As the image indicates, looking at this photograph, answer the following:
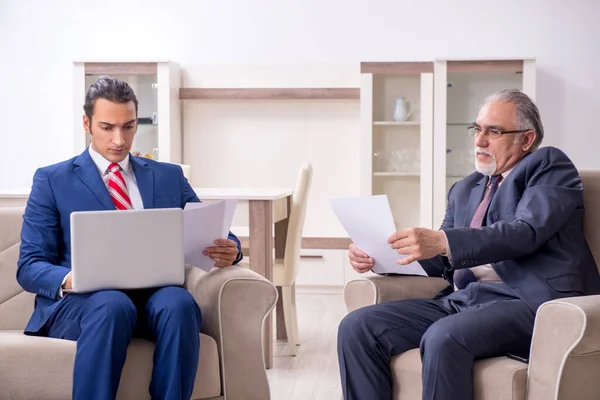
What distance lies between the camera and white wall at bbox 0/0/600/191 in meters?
5.79

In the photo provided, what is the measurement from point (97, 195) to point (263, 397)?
2.45 feet

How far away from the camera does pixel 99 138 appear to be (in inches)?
97.3

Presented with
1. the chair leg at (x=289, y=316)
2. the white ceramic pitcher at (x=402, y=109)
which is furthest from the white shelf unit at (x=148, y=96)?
the chair leg at (x=289, y=316)

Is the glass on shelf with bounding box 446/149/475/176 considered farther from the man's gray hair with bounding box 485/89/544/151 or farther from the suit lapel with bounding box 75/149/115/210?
the suit lapel with bounding box 75/149/115/210

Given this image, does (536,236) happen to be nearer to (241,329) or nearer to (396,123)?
(241,329)

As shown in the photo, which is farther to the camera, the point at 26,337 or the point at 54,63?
the point at 54,63

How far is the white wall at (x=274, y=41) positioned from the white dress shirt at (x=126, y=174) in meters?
3.46

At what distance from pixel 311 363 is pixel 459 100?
100.0 inches

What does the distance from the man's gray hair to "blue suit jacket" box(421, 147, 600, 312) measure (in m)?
0.14

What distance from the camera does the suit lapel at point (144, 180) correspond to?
253 cm

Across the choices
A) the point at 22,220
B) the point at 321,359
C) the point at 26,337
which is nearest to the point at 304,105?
the point at 321,359

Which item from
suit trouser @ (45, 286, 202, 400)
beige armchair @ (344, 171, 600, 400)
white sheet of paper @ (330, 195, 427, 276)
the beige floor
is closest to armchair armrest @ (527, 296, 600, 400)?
beige armchair @ (344, 171, 600, 400)

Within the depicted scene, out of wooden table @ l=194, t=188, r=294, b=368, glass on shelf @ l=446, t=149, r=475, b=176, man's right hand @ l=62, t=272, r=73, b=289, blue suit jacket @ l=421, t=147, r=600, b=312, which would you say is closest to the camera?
blue suit jacket @ l=421, t=147, r=600, b=312

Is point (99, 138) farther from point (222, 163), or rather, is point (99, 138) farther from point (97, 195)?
point (222, 163)
